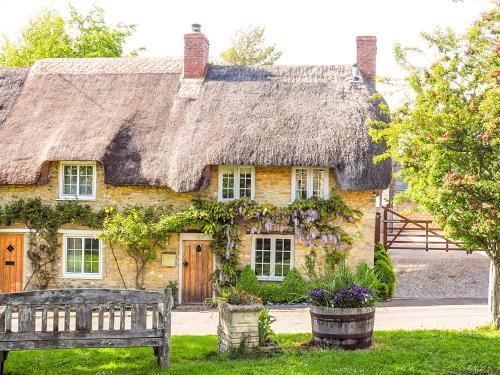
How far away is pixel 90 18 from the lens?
37.0 meters

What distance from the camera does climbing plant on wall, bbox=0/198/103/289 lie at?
19.0 m

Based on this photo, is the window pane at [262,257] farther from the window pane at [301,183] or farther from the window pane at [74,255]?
the window pane at [74,255]

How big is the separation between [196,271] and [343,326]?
8.69 meters

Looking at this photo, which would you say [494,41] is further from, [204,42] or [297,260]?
[204,42]

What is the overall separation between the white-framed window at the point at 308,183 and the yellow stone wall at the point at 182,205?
0.20m

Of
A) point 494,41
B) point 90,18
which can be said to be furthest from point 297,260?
point 90,18

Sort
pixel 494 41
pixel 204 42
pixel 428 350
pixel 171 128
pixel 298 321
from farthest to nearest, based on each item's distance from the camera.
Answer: pixel 204 42
pixel 171 128
pixel 298 321
pixel 494 41
pixel 428 350

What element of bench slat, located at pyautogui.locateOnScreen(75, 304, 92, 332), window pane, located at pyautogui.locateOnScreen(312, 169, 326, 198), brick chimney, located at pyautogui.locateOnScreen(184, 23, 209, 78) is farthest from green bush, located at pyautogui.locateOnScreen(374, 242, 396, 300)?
bench slat, located at pyautogui.locateOnScreen(75, 304, 92, 332)

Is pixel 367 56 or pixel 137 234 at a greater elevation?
pixel 367 56

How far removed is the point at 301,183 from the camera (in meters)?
19.1

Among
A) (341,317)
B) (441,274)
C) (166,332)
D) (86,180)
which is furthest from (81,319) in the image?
(441,274)

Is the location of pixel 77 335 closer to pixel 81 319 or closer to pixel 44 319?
pixel 81 319

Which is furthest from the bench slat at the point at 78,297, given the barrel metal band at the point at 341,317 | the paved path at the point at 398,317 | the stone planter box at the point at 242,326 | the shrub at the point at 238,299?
the paved path at the point at 398,317

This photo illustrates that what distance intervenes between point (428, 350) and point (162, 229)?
30.9 feet
